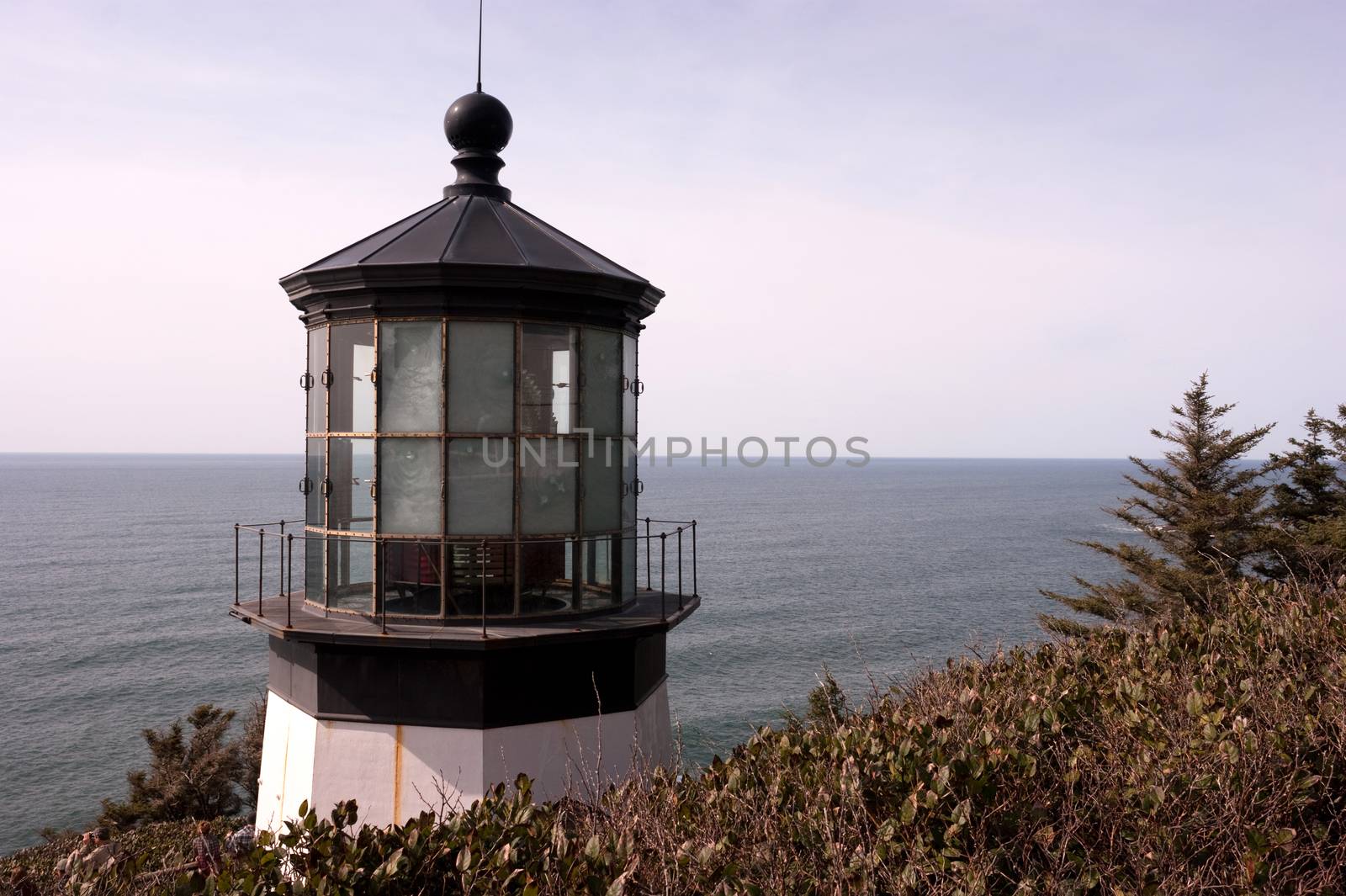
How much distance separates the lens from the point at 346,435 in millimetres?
7480

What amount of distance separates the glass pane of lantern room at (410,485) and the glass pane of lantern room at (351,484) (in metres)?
0.12

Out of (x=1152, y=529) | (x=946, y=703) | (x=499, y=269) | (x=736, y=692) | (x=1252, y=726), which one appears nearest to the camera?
(x=1252, y=726)

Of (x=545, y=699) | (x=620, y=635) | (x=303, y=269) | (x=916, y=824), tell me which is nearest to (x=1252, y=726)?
(x=916, y=824)

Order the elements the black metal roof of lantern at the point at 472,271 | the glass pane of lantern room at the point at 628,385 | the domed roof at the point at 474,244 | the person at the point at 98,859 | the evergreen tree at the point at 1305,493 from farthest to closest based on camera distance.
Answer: the evergreen tree at the point at 1305,493
the glass pane of lantern room at the point at 628,385
the domed roof at the point at 474,244
the black metal roof of lantern at the point at 472,271
the person at the point at 98,859

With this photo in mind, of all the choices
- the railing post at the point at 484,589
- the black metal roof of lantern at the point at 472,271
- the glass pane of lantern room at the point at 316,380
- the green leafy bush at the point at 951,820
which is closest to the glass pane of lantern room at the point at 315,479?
the glass pane of lantern room at the point at 316,380

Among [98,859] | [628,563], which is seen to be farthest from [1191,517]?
[98,859]

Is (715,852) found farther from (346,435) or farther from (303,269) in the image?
(303,269)

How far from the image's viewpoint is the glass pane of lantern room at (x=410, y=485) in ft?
23.7

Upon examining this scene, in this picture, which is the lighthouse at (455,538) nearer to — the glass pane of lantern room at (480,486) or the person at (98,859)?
the glass pane of lantern room at (480,486)

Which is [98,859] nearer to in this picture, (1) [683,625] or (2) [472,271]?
(2) [472,271]

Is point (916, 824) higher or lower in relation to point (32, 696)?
higher

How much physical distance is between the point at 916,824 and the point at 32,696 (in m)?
40.3

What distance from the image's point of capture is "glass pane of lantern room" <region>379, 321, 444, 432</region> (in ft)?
23.7

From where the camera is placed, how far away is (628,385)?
8.23 m
